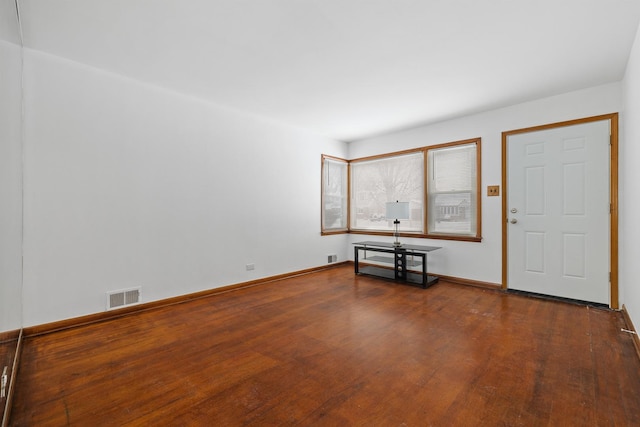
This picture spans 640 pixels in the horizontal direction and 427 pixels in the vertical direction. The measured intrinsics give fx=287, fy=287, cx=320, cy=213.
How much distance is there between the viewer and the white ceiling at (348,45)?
6.78ft

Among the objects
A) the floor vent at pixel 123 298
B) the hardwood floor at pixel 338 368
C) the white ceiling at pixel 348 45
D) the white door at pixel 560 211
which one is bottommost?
the hardwood floor at pixel 338 368

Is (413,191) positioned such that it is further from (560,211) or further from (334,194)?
(560,211)

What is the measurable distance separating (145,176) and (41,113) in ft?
3.22

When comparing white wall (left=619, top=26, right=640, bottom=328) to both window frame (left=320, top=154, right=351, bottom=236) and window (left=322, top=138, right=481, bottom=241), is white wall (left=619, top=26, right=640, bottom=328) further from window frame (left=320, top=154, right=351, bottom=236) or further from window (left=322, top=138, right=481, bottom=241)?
window frame (left=320, top=154, right=351, bottom=236)

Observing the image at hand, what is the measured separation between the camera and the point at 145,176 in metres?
3.25

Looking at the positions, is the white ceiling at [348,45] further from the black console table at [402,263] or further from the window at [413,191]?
the black console table at [402,263]

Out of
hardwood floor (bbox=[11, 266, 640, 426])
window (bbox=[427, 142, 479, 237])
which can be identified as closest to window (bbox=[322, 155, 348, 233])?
window (bbox=[427, 142, 479, 237])

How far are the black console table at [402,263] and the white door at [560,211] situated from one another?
111cm

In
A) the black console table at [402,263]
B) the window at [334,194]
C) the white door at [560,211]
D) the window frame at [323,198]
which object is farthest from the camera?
the window at [334,194]

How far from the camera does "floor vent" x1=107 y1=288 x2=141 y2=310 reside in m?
2.99

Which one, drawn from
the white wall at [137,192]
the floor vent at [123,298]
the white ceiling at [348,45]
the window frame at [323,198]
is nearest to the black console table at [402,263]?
the window frame at [323,198]

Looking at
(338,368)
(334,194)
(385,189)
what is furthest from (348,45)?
(334,194)

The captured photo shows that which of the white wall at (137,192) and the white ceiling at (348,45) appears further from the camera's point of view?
the white wall at (137,192)

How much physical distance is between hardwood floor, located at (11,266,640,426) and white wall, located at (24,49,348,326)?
51cm
